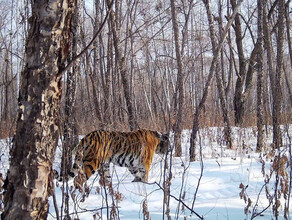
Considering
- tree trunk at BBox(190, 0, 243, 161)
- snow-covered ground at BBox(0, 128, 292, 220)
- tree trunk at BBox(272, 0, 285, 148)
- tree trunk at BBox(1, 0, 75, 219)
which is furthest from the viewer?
tree trunk at BBox(272, 0, 285, 148)

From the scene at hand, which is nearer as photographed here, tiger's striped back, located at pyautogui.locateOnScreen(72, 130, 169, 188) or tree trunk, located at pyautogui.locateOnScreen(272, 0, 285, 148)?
tiger's striped back, located at pyautogui.locateOnScreen(72, 130, 169, 188)

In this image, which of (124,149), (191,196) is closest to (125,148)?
(124,149)

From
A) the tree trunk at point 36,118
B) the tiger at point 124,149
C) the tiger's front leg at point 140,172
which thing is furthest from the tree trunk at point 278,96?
the tree trunk at point 36,118

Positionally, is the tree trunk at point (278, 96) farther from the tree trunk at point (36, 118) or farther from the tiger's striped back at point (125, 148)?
the tree trunk at point (36, 118)

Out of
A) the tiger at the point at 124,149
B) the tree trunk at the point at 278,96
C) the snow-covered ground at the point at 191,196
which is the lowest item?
the snow-covered ground at the point at 191,196

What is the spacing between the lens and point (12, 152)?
1503 millimetres

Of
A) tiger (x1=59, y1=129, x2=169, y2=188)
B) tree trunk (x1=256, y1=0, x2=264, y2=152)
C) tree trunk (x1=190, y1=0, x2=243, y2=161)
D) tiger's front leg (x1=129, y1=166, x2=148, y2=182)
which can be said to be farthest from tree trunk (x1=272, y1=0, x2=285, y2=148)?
tiger's front leg (x1=129, y1=166, x2=148, y2=182)

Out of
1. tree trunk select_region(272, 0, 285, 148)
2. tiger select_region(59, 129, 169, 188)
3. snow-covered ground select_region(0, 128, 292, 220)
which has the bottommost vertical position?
snow-covered ground select_region(0, 128, 292, 220)

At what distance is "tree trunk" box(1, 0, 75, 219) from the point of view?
57.9 inches

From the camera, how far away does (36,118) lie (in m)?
1.49

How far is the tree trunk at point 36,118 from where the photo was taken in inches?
57.9

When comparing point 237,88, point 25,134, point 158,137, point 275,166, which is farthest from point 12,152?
point 237,88

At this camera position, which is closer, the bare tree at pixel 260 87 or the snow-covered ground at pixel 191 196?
the snow-covered ground at pixel 191 196

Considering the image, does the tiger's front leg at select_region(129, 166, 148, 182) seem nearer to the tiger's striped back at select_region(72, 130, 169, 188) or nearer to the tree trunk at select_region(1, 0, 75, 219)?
the tiger's striped back at select_region(72, 130, 169, 188)
